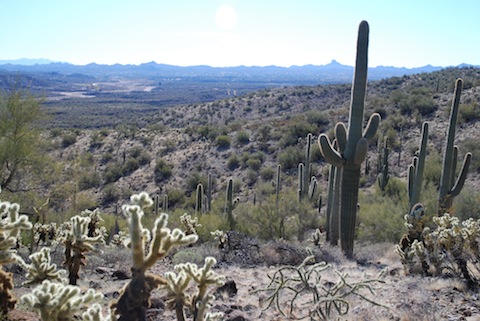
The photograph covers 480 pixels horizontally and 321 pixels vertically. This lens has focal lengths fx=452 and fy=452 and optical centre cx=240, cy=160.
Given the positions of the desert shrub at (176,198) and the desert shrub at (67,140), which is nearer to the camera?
the desert shrub at (176,198)

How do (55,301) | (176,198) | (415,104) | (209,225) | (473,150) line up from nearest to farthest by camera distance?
(55,301) → (209,225) → (473,150) → (176,198) → (415,104)

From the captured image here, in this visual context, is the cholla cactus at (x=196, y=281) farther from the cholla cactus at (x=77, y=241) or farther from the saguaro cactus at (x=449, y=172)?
the saguaro cactus at (x=449, y=172)

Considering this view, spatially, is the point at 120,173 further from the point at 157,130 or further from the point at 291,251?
the point at 291,251

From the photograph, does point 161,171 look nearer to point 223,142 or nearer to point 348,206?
point 223,142

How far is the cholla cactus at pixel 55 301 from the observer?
3.19 metres

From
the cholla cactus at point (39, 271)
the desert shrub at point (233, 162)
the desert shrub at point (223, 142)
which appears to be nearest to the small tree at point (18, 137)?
the cholla cactus at point (39, 271)

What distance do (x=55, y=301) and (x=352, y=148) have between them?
975cm

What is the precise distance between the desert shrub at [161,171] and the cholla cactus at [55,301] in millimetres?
29431

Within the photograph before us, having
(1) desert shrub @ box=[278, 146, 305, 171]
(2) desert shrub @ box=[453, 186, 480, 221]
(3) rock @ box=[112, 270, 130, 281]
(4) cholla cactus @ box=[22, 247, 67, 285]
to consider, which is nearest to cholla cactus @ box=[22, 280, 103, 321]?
(4) cholla cactus @ box=[22, 247, 67, 285]

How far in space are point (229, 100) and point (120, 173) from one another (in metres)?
33.2

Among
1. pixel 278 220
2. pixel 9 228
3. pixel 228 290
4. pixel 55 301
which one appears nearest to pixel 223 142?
pixel 278 220

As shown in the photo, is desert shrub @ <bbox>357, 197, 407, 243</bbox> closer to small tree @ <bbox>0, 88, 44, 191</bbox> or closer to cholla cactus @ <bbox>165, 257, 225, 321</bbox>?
small tree @ <bbox>0, 88, 44, 191</bbox>

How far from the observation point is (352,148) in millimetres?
11875

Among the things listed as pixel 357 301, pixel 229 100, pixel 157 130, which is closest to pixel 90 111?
pixel 229 100
